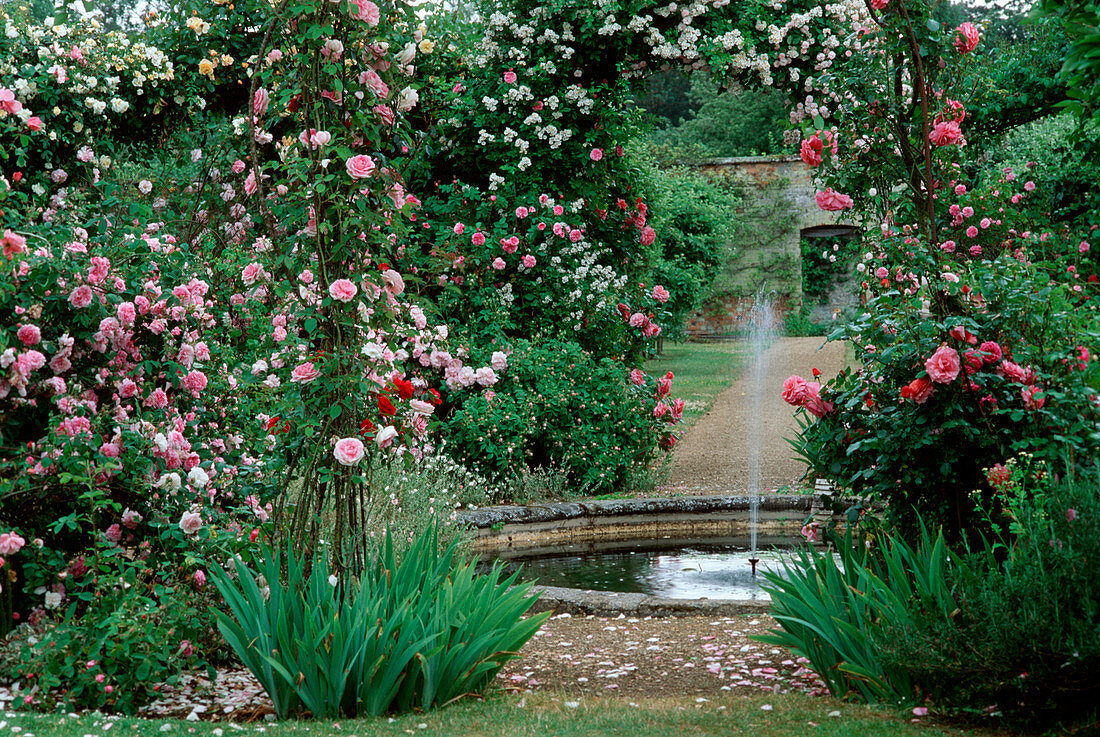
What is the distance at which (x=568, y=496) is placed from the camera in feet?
21.5

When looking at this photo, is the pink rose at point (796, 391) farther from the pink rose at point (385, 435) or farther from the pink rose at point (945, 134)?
the pink rose at point (385, 435)

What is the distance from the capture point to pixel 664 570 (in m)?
5.28

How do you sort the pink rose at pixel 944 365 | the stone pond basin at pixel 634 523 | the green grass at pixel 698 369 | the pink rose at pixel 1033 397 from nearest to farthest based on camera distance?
the pink rose at pixel 1033 397 < the pink rose at pixel 944 365 < the stone pond basin at pixel 634 523 < the green grass at pixel 698 369

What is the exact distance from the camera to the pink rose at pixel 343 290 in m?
3.00

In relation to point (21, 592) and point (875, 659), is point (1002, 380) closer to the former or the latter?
point (875, 659)

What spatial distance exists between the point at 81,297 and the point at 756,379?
40.7 ft

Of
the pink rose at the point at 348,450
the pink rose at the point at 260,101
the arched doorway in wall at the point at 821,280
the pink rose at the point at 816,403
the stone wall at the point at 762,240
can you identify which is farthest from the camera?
the arched doorway in wall at the point at 821,280

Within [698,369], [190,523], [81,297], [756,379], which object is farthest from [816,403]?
[698,369]

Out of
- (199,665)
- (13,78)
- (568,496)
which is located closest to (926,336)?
(199,665)

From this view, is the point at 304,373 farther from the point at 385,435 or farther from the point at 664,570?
the point at 664,570

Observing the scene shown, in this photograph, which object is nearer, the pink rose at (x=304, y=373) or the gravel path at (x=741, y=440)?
the pink rose at (x=304, y=373)

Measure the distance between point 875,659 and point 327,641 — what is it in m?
1.52

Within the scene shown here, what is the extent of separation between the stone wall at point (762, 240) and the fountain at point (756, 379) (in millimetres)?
220

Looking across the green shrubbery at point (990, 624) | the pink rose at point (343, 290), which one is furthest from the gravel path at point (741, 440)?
the pink rose at point (343, 290)
